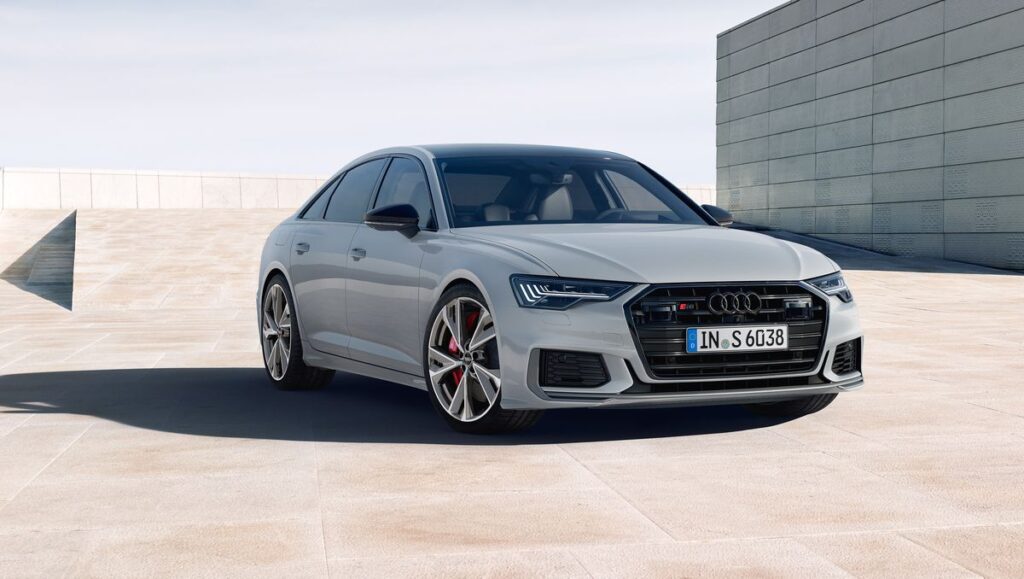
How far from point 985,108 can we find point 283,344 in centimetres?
2471

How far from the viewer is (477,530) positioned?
434 centimetres

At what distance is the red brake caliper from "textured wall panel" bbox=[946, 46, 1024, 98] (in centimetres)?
2515

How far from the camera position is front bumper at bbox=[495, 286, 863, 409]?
584cm

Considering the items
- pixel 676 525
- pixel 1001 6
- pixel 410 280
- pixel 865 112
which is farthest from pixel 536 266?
pixel 865 112

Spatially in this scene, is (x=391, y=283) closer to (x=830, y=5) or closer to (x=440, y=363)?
(x=440, y=363)

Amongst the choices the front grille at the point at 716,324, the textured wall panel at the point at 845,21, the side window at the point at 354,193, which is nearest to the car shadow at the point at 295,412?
the front grille at the point at 716,324

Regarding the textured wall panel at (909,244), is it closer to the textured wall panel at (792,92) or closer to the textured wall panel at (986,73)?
the textured wall panel at (986,73)

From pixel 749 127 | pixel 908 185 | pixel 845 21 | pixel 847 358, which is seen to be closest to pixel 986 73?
pixel 908 185

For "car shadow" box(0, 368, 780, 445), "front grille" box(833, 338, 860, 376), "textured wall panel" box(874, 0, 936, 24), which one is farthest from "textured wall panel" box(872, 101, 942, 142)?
"front grille" box(833, 338, 860, 376)

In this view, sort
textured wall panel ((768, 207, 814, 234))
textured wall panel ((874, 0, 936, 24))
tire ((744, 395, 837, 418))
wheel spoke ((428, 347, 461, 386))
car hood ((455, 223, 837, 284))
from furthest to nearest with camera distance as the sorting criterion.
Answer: textured wall panel ((768, 207, 814, 234)), textured wall panel ((874, 0, 936, 24)), tire ((744, 395, 837, 418)), wheel spoke ((428, 347, 461, 386)), car hood ((455, 223, 837, 284))

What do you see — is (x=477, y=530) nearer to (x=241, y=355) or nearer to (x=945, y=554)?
(x=945, y=554)

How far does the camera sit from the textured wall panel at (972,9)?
28.6 m

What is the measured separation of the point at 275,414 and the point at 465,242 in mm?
1709

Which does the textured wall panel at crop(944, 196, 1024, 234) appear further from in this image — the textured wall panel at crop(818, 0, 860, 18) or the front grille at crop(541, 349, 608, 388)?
the front grille at crop(541, 349, 608, 388)
